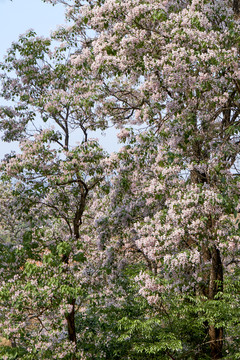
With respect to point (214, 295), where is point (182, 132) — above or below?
above

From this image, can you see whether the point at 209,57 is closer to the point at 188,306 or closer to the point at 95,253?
the point at 188,306

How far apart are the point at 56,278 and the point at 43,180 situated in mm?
4124

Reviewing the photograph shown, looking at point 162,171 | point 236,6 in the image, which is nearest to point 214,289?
point 162,171

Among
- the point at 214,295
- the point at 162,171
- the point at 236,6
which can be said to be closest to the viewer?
the point at 162,171

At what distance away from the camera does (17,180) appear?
40.1ft

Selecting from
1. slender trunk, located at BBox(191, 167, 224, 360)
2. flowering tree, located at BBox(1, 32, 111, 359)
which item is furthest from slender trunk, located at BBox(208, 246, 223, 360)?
flowering tree, located at BBox(1, 32, 111, 359)

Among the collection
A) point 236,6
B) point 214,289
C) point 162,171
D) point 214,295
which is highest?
point 236,6

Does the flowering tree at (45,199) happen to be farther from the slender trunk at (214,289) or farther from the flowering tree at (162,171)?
the slender trunk at (214,289)

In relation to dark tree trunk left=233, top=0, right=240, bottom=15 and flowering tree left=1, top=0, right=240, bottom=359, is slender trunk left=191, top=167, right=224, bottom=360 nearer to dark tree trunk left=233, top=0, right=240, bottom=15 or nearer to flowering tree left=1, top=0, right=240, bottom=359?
flowering tree left=1, top=0, right=240, bottom=359

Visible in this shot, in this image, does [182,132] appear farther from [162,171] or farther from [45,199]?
[45,199]

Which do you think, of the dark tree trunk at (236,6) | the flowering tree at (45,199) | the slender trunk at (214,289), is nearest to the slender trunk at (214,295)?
the slender trunk at (214,289)

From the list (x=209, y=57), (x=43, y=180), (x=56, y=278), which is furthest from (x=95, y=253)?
(x=209, y=57)

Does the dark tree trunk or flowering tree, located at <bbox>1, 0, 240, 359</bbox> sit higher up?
the dark tree trunk

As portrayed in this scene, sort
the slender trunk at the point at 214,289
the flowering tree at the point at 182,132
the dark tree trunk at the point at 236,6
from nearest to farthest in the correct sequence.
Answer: the flowering tree at the point at 182,132 → the slender trunk at the point at 214,289 → the dark tree trunk at the point at 236,6
